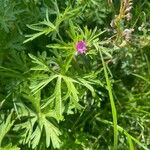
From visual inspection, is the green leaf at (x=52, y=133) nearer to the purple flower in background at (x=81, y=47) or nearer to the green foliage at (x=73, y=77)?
the green foliage at (x=73, y=77)

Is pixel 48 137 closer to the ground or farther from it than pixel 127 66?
closer to the ground

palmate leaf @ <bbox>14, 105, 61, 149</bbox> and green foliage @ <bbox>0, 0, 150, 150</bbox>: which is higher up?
green foliage @ <bbox>0, 0, 150, 150</bbox>

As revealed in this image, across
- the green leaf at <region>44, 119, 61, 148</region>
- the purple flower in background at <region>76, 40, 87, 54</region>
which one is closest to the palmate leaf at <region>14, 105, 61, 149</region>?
the green leaf at <region>44, 119, 61, 148</region>

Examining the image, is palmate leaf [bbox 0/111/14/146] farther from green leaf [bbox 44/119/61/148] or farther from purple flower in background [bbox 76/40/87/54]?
purple flower in background [bbox 76/40/87/54]

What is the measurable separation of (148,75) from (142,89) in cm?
9

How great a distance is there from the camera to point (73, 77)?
2.05 m

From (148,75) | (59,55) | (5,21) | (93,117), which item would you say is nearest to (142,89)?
(148,75)

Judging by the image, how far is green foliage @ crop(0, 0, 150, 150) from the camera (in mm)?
2025

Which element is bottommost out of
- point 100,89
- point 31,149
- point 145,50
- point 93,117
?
point 31,149

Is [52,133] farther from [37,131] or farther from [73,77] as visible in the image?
[73,77]

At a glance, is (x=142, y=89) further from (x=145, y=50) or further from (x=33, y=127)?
(x=33, y=127)

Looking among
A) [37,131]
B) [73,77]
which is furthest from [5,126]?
[73,77]

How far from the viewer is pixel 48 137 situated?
2.03m

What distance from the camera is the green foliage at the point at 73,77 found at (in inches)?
79.7
